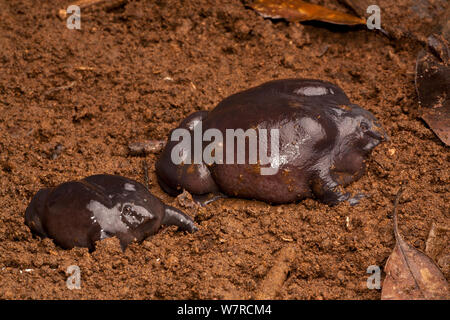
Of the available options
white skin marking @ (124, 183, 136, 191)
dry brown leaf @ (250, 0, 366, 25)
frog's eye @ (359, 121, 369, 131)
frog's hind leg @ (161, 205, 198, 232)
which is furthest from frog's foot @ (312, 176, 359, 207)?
dry brown leaf @ (250, 0, 366, 25)

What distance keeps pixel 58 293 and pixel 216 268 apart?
1120mm

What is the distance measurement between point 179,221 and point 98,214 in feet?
2.20

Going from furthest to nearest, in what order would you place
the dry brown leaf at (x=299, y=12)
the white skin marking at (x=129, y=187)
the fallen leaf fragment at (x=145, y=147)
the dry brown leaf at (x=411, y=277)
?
the dry brown leaf at (x=299, y=12), the fallen leaf fragment at (x=145, y=147), the white skin marking at (x=129, y=187), the dry brown leaf at (x=411, y=277)

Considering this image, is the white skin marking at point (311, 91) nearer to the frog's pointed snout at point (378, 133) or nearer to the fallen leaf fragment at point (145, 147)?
the frog's pointed snout at point (378, 133)

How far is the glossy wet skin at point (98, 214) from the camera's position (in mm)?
4547

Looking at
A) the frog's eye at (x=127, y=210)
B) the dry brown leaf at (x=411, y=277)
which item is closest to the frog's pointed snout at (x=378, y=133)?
the dry brown leaf at (x=411, y=277)

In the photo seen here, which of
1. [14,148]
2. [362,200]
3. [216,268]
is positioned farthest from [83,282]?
[362,200]

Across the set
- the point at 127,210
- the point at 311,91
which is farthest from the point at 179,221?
the point at 311,91

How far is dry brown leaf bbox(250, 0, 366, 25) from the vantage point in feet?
21.0

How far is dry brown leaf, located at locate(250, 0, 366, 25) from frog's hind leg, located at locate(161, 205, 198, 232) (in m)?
2.71

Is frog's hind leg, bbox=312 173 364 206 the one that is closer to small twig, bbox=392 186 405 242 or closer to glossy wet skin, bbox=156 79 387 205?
glossy wet skin, bbox=156 79 387 205

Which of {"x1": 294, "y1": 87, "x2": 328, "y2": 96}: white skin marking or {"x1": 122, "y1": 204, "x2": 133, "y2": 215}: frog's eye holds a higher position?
{"x1": 294, "y1": 87, "x2": 328, "y2": 96}: white skin marking

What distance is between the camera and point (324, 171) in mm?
5023

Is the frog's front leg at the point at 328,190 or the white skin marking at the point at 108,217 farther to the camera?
the frog's front leg at the point at 328,190
